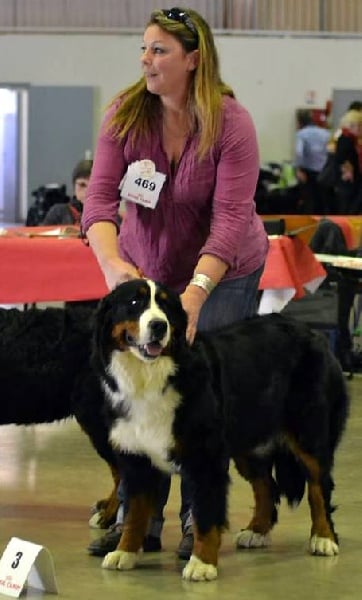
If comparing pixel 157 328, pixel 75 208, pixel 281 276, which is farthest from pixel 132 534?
pixel 75 208

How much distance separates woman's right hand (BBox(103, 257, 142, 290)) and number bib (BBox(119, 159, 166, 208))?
19cm

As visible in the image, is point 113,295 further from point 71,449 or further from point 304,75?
point 304,75

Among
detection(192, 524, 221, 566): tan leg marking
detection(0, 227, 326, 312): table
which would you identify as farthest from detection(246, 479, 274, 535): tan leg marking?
detection(0, 227, 326, 312): table

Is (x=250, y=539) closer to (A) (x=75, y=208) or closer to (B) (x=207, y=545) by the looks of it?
(B) (x=207, y=545)

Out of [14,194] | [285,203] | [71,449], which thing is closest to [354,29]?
[285,203]

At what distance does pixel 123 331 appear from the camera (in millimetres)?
3316

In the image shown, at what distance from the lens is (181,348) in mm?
3379

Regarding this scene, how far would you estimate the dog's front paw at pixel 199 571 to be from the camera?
11.5 ft

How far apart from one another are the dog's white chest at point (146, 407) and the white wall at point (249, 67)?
13.2 metres

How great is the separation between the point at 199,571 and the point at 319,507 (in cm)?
49

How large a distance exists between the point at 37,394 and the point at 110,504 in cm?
45

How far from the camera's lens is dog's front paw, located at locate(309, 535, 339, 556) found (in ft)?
12.5

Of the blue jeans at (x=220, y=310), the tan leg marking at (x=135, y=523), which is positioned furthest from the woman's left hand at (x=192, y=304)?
the tan leg marking at (x=135, y=523)

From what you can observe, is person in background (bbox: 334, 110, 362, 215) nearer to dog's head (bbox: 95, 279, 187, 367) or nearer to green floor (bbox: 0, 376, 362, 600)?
green floor (bbox: 0, 376, 362, 600)
